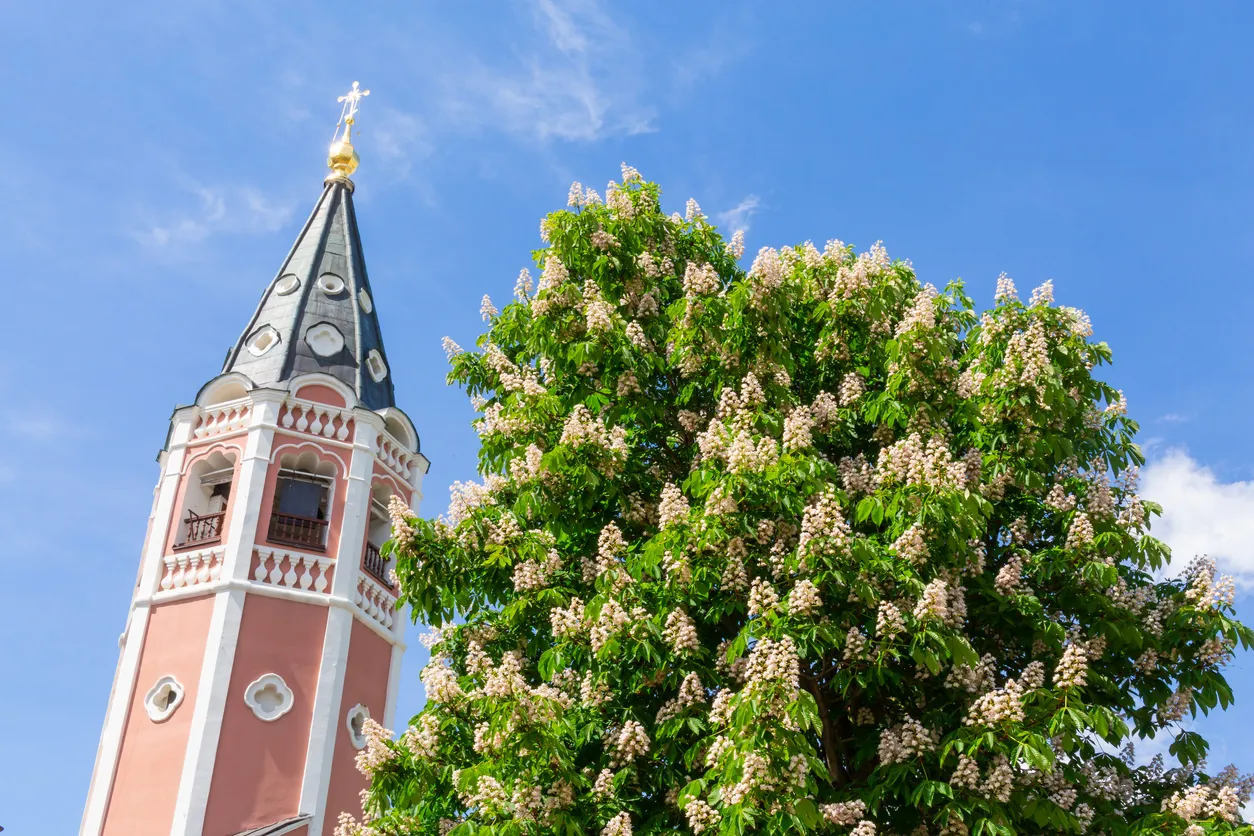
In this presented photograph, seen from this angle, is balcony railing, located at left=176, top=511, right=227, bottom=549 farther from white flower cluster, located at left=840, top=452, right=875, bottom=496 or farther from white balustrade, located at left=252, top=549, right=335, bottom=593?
white flower cluster, located at left=840, top=452, right=875, bottom=496

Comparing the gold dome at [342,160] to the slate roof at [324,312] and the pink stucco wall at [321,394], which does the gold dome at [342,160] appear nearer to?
the slate roof at [324,312]

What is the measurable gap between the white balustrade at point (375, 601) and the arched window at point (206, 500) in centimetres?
240

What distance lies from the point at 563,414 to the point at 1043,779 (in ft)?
15.9

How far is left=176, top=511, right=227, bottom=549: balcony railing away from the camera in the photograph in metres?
22.5

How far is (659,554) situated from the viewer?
10562 millimetres

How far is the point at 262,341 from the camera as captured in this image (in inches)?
992

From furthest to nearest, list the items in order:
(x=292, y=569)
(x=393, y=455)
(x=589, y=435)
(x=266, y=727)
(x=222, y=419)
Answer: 1. (x=393, y=455)
2. (x=222, y=419)
3. (x=292, y=569)
4. (x=266, y=727)
5. (x=589, y=435)

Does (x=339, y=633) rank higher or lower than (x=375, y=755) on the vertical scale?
higher

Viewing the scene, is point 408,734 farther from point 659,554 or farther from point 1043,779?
point 1043,779

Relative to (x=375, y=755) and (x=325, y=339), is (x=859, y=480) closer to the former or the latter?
(x=375, y=755)

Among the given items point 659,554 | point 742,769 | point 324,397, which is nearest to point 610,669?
point 659,554

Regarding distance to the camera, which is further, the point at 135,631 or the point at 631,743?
the point at 135,631

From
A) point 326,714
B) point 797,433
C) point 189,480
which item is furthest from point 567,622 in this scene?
point 189,480

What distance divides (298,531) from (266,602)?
1.36 meters
